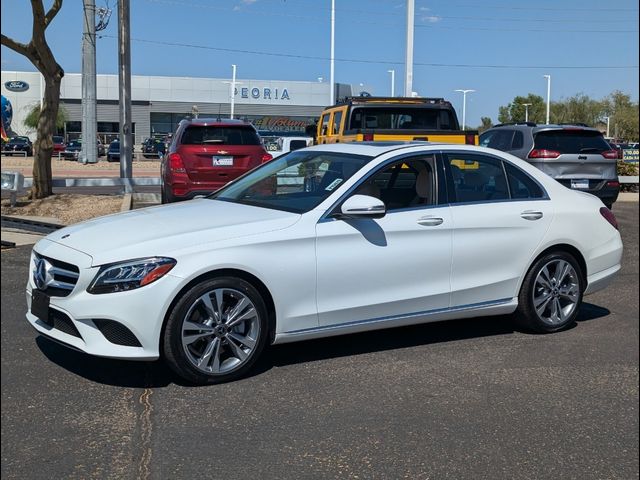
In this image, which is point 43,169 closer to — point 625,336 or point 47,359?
point 47,359

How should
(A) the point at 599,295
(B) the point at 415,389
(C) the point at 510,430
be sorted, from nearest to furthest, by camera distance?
1. (C) the point at 510,430
2. (B) the point at 415,389
3. (A) the point at 599,295

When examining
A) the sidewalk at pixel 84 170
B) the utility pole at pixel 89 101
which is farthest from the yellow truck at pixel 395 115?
the utility pole at pixel 89 101

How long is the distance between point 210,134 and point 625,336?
297 inches

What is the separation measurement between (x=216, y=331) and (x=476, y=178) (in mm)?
2480

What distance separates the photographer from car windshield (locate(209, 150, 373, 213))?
5.51 metres

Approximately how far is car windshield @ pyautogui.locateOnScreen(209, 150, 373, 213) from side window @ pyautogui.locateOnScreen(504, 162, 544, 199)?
1.28 m

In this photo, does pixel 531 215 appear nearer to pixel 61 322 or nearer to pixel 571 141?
pixel 61 322

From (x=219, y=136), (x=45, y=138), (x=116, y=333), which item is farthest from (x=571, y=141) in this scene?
(x=116, y=333)

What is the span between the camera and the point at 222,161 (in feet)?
38.0

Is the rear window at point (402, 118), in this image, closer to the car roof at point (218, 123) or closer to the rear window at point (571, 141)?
the rear window at point (571, 141)

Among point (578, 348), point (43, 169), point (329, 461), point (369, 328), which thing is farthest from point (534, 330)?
point (43, 169)

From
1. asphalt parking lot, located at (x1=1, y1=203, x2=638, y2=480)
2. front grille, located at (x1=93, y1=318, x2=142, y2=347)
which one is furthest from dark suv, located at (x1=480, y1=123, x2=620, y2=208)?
front grille, located at (x1=93, y1=318, x2=142, y2=347)

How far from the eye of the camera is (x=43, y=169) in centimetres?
1418

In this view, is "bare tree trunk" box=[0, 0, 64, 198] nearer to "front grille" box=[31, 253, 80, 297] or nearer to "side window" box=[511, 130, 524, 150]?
"side window" box=[511, 130, 524, 150]
